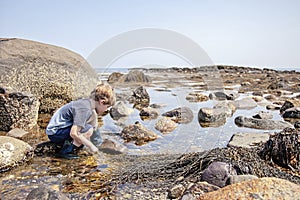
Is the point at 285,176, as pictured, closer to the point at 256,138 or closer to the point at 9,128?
the point at 256,138

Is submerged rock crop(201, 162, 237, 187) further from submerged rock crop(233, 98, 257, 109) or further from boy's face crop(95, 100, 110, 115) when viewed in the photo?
submerged rock crop(233, 98, 257, 109)

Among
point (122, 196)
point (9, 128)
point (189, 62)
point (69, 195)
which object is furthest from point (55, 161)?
point (189, 62)

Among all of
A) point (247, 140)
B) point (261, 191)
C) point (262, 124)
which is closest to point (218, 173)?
point (261, 191)

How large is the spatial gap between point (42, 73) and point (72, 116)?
10.4ft

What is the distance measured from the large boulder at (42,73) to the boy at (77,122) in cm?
260

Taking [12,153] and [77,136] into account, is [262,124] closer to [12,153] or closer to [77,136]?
[77,136]

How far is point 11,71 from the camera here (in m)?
6.29

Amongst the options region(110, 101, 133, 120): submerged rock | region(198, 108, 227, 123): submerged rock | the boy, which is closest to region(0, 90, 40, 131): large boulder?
A: the boy

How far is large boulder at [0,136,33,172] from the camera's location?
11.0 ft

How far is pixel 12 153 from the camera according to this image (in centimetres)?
346

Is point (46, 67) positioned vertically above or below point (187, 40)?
below

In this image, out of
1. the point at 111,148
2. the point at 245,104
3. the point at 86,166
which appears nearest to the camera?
the point at 86,166

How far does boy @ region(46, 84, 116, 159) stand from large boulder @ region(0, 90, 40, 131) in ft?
4.31

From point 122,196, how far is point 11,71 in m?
4.69
